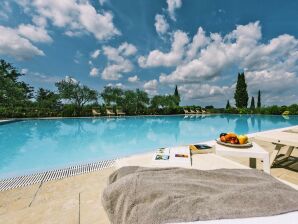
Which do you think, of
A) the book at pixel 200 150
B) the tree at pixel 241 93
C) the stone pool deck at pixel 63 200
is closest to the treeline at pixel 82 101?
the tree at pixel 241 93

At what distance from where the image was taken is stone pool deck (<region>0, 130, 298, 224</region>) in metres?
1.37

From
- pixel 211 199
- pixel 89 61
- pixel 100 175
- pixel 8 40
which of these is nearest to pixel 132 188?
pixel 211 199

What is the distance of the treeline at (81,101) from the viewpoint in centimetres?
1794

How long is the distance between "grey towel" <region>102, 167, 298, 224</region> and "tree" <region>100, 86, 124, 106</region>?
22.2m

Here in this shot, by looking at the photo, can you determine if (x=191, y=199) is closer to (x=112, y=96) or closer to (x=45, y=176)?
(x=45, y=176)

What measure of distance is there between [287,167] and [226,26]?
14151 millimetres

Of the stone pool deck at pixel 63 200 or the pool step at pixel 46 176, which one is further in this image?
the pool step at pixel 46 176

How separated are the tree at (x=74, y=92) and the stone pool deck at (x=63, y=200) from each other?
69.7 ft

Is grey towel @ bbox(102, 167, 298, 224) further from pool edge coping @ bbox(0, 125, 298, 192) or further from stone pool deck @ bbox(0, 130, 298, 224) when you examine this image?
pool edge coping @ bbox(0, 125, 298, 192)

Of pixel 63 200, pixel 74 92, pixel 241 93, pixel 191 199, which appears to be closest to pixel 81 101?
pixel 74 92

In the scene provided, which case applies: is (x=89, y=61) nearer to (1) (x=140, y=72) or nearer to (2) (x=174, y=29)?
(1) (x=140, y=72)

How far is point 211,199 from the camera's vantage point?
2.83 ft

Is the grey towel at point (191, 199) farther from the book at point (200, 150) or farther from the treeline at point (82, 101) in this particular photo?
the treeline at point (82, 101)

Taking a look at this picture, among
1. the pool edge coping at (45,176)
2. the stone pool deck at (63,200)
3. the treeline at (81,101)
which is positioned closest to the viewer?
the stone pool deck at (63,200)
